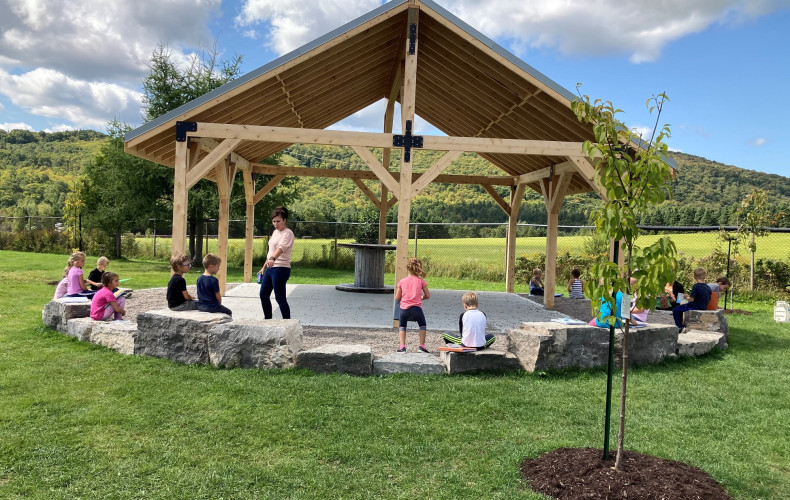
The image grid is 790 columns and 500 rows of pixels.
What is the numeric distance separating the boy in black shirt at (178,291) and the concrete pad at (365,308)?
79cm

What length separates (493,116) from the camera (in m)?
11.4

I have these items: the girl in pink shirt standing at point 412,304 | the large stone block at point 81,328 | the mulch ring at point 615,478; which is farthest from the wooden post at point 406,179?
the mulch ring at point 615,478

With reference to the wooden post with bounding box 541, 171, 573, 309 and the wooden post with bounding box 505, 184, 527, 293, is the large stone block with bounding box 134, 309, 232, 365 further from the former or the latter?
the wooden post with bounding box 505, 184, 527, 293

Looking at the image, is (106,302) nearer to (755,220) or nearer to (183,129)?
(183,129)

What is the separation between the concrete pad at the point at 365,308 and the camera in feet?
29.9

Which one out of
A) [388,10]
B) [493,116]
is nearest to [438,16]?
[388,10]

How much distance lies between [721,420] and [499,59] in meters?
5.69

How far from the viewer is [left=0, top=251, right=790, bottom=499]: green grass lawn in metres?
3.37

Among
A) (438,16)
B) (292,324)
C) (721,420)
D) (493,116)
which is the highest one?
(438,16)

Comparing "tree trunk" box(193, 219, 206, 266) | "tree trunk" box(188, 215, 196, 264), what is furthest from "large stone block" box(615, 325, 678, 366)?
"tree trunk" box(193, 219, 206, 266)

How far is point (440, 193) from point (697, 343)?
37.0 meters

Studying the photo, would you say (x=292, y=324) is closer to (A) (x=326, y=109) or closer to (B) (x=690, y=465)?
(B) (x=690, y=465)

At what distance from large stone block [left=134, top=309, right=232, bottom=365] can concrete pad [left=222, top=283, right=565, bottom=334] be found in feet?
5.36

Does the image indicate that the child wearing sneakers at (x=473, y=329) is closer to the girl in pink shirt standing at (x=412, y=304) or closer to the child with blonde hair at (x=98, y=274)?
the girl in pink shirt standing at (x=412, y=304)
